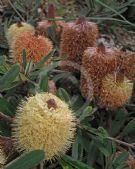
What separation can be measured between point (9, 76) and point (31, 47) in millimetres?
340

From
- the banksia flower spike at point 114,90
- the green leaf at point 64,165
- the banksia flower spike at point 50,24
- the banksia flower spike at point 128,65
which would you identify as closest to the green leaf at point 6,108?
the green leaf at point 64,165

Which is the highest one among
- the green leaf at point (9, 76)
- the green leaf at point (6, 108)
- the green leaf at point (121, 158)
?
the green leaf at point (9, 76)

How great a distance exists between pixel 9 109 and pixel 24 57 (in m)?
0.19

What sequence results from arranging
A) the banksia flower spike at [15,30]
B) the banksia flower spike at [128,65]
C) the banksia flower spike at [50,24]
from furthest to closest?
1. the banksia flower spike at [50,24]
2. the banksia flower spike at [15,30]
3. the banksia flower spike at [128,65]

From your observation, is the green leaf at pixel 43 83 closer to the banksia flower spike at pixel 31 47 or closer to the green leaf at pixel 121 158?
the banksia flower spike at pixel 31 47

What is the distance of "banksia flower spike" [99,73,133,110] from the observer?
169 cm

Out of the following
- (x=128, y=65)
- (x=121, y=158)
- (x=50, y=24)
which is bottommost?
(x=121, y=158)

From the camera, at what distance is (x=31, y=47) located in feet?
5.79

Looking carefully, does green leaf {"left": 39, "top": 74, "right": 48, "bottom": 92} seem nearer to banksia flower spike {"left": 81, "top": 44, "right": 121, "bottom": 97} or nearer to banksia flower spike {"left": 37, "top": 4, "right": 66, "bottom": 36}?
banksia flower spike {"left": 81, "top": 44, "right": 121, "bottom": 97}

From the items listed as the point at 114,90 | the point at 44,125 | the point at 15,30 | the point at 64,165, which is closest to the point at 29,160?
the point at 44,125

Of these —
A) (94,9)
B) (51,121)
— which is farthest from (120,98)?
(94,9)

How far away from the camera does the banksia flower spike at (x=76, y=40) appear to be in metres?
1.83

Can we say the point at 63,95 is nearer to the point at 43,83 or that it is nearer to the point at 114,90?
the point at 43,83

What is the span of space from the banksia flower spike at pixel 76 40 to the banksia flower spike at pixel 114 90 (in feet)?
0.68
